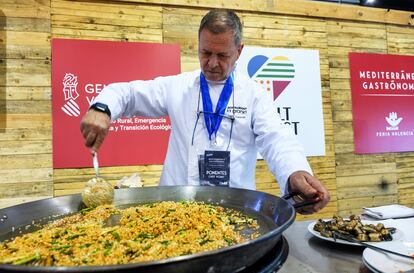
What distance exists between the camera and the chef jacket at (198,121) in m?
1.94

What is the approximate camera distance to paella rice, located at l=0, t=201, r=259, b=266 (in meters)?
0.93

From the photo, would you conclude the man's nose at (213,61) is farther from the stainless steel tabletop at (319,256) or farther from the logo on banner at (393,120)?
the logo on banner at (393,120)

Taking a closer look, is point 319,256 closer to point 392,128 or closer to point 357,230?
point 357,230

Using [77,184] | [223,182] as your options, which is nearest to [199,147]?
[223,182]

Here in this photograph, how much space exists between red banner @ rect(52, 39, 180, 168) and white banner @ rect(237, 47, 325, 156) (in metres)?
0.88

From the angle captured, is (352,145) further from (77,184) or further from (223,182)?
(77,184)

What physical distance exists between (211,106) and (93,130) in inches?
31.6

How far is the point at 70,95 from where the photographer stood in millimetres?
3096

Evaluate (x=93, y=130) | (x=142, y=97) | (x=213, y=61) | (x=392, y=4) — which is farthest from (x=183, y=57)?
(x=392, y=4)

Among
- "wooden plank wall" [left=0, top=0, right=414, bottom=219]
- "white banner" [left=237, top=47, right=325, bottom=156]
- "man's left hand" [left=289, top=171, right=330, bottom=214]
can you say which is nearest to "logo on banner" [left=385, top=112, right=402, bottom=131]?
"wooden plank wall" [left=0, top=0, right=414, bottom=219]

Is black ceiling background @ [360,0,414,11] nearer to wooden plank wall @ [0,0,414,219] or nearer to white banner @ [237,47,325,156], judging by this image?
wooden plank wall @ [0,0,414,219]

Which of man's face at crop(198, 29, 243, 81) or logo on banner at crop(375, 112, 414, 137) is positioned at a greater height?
man's face at crop(198, 29, 243, 81)

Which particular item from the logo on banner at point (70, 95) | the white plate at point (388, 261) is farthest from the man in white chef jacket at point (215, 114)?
the logo on banner at point (70, 95)

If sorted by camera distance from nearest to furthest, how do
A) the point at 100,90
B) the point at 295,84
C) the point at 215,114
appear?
the point at 215,114, the point at 100,90, the point at 295,84
